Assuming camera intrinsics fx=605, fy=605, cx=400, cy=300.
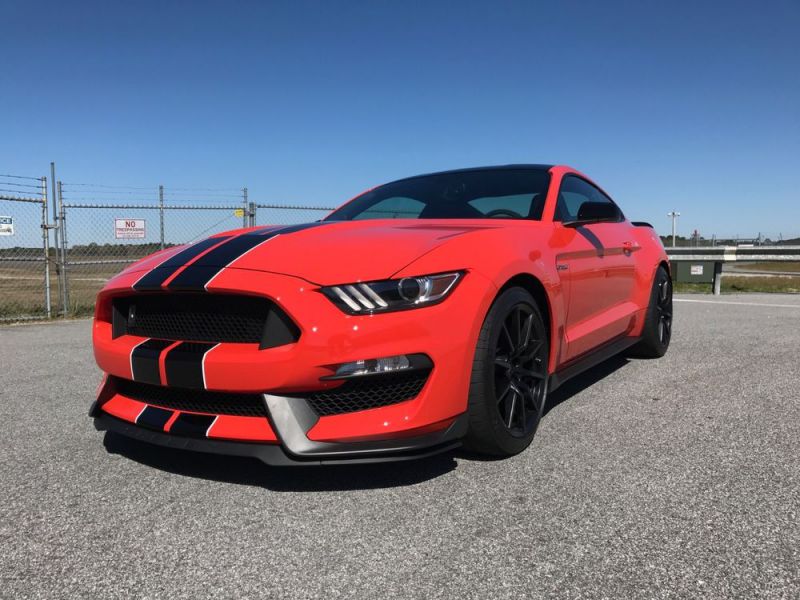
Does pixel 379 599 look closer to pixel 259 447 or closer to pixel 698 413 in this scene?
pixel 259 447

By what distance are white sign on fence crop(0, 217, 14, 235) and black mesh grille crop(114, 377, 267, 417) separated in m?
7.55

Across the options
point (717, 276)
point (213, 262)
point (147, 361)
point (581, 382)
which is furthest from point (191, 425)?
point (717, 276)

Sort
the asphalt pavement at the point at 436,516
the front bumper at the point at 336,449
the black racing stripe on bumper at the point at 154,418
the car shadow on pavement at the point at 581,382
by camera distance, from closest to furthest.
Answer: the asphalt pavement at the point at 436,516
the front bumper at the point at 336,449
the black racing stripe on bumper at the point at 154,418
the car shadow on pavement at the point at 581,382

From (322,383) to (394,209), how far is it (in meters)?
1.83

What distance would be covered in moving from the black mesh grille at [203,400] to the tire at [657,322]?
3.28 metres

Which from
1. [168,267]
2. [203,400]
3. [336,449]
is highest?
[168,267]

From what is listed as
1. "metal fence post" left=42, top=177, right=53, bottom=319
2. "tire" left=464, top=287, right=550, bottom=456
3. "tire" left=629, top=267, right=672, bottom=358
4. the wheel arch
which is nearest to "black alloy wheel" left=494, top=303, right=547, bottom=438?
"tire" left=464, top=287, right=550, bottom=456

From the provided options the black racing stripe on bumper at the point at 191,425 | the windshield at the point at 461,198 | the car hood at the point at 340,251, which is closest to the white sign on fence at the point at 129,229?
the windshield at the point at 461,198

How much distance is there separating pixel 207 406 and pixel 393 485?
751 millimetres

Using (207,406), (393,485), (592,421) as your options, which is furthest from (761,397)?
(207,406)

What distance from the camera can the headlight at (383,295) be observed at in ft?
6.81

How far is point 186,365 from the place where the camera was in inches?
85.1

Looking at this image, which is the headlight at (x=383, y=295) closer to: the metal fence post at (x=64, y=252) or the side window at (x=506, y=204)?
the side window at (x=506, y=204)

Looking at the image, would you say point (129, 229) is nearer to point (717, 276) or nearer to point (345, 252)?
point (345, 252)
